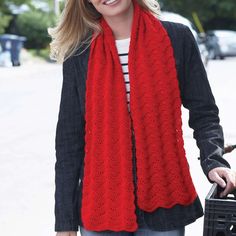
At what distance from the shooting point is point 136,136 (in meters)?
2.63

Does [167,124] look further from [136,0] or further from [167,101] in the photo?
[136,0]

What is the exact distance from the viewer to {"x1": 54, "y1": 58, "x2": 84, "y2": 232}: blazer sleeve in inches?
109

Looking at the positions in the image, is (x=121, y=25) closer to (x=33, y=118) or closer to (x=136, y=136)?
(x=136, y=136)

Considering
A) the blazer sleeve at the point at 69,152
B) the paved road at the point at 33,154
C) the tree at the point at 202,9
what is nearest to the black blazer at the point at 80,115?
the blazer sleeve at the point at 69,152

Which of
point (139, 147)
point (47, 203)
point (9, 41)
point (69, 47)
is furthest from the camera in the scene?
point (9, 41)

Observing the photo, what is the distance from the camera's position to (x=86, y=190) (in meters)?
2.71

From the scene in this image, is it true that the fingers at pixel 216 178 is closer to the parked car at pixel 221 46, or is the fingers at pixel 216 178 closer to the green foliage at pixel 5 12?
the green foliage at pixel 5 12

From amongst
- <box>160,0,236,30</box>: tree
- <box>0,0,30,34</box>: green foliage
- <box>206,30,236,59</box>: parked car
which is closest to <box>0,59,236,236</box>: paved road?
<box>0,0,30,34</box>: green foliage

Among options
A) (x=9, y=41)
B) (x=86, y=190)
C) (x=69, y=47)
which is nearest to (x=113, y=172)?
(x=86, y=190)

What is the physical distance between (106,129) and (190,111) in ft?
1.11

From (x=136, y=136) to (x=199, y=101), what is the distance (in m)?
0.30

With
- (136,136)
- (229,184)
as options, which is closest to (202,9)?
(136,136)

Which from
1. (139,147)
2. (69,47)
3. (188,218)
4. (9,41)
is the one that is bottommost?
(9,41)

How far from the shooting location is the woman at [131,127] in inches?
104
